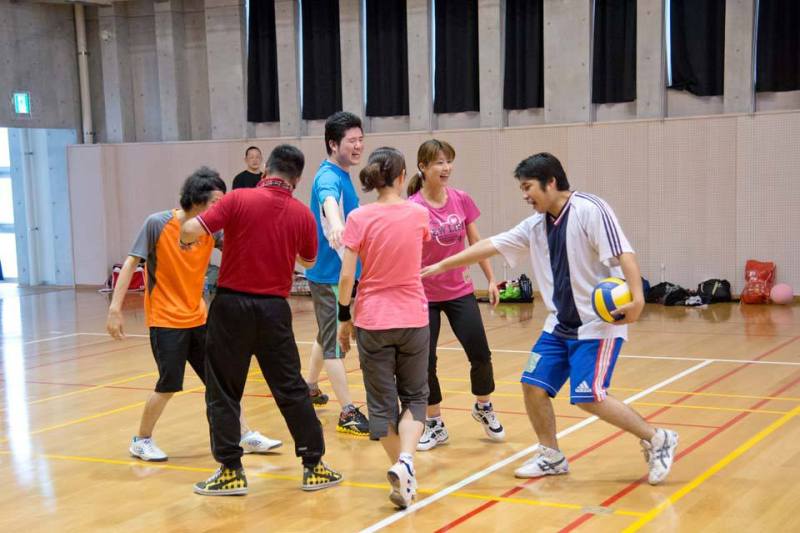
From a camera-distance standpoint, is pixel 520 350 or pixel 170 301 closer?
pixel 170 301

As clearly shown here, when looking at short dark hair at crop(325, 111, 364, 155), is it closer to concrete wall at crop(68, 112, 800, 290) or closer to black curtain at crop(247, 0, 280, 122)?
concrete wall at crop(68, 112, 800, 290)

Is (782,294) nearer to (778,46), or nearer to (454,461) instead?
(778,46)

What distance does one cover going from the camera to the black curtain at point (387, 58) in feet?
54.6

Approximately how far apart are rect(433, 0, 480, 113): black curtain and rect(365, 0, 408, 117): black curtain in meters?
0.66

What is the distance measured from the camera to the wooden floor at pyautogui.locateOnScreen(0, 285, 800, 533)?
15.4ft

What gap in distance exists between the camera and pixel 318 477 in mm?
5238

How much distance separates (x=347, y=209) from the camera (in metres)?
6.27

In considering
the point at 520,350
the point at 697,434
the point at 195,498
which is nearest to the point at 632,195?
the point at 520,350

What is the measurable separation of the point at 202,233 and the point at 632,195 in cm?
1078

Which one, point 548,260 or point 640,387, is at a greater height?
point 548,260

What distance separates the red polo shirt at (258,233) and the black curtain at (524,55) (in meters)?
11.2

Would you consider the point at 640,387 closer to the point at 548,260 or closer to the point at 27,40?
the point at 548,260

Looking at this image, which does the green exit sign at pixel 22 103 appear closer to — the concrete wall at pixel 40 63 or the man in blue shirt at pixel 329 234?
the concrete wall at pixel 40 63

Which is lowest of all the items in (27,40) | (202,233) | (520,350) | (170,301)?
(520,350)
